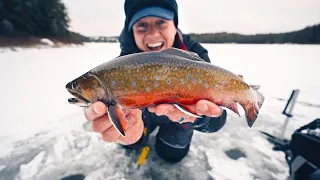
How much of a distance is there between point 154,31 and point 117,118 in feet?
6.31

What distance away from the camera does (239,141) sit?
3805 mm

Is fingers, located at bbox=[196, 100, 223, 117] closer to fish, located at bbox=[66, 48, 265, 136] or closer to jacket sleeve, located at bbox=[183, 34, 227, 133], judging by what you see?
fish, located at bbox=[66, 48, 265, 136]

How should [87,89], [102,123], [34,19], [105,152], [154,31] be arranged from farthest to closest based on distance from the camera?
[34,19] → [105,152] → [154,31] → [102,123] → [87,89]

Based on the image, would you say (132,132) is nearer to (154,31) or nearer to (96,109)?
(96,109)

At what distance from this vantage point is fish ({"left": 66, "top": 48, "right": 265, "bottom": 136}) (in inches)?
63.7

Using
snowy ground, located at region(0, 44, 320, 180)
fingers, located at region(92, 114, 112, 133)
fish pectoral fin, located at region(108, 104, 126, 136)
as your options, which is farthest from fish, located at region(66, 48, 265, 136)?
snowy ground, located at region(0, 44, 320, 180)

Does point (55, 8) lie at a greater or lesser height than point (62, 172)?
greater

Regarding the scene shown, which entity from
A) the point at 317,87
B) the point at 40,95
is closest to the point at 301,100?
the point at 317,87

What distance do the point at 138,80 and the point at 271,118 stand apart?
14.8 ft

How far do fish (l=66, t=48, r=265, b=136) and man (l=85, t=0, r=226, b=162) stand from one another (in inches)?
4.0

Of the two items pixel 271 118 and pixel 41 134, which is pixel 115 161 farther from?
pixel 271 118

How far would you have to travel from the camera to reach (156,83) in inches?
64.0

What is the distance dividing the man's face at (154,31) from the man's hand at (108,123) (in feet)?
4.39

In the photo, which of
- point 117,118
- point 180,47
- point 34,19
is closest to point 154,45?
point 180,47
